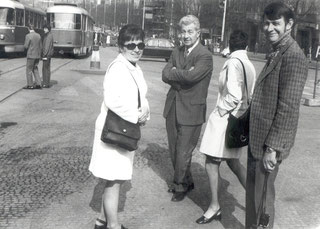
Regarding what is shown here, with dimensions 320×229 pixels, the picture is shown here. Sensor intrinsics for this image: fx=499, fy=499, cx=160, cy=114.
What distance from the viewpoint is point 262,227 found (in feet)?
11.5

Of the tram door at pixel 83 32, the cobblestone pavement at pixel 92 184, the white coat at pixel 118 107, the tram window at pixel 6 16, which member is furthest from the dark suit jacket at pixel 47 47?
the tram door at pixel 83 32

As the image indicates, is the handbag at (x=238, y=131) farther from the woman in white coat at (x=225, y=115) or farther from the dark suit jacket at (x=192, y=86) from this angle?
the dark suit jacket at (x=192, y=86)

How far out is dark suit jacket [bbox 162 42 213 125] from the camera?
514 centimetres

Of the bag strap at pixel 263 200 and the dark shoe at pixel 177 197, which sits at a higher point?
the bag strap at pixel 263 200

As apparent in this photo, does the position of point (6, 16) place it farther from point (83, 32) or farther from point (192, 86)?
point (192, 86)

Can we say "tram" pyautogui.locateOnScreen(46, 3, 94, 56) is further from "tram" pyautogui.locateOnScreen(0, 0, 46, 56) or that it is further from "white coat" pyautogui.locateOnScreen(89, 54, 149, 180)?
"white coat" pyautogui.locateOnScreen(89, 54, 149, 180)

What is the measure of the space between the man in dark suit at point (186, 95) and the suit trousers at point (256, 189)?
1661 millimetres

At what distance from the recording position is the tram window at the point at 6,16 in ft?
88.3

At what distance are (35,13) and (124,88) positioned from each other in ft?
103

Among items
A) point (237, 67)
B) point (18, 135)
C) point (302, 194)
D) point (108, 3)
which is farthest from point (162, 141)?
point (108, 3)

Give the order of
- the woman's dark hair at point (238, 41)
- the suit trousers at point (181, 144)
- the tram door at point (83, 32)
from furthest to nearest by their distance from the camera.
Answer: the tram door at point (83, 32) < the suit trousers at point (181, 144) < the woman's dark hair at point (238, 41)

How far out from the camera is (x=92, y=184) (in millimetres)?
5723

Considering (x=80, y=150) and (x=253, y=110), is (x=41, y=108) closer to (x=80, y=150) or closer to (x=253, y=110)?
(x=80, y=150)

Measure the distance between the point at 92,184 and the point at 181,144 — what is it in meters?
1.21
